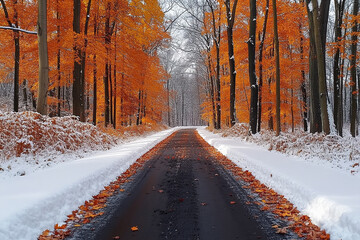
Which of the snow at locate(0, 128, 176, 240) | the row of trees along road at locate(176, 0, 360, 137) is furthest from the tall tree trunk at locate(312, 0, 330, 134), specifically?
the snow at locate(0, 128, 176, 240)

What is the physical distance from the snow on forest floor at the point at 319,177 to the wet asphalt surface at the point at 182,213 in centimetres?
73

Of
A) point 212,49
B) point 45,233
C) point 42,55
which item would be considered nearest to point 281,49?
point 212,49

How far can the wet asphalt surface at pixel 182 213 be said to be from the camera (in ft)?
12.2

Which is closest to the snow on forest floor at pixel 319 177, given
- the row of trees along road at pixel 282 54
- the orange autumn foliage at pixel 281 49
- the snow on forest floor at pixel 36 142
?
the row of trees along road at pixel 282 54

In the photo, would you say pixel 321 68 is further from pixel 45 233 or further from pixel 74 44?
pixel 74 44

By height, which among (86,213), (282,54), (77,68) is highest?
(282,54)

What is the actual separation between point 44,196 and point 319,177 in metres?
5.81

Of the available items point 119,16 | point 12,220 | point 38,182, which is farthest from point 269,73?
point 12,220

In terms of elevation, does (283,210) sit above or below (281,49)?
below

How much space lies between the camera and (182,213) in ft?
14.8

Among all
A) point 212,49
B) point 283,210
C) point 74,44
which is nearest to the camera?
point 283,210

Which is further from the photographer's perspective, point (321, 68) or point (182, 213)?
point (321, 68)

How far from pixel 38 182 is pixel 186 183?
3378mm

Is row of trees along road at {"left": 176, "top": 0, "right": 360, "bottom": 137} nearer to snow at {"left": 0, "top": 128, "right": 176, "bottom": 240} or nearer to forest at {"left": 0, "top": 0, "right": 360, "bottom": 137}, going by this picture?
forest at {"left": 0, "top": 0, "right": 360, "bottom": 137}
